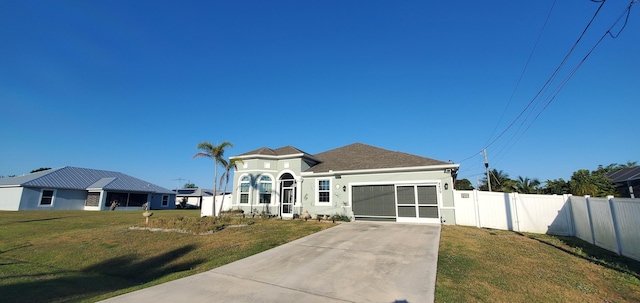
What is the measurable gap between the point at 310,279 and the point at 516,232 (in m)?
11.3

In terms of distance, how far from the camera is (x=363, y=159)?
18203 mm

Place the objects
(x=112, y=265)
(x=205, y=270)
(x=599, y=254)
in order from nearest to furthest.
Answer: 1. (x=205, y=270)
2. (x=599, y=254)
3. (x=112, y=265)

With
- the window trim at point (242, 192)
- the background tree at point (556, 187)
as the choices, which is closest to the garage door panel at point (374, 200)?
the window trim at point (242, 192)

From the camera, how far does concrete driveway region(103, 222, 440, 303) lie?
471 cm

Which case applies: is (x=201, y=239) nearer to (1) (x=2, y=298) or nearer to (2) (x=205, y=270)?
(2) (x=205, y=270)

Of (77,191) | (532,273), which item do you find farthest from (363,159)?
(77,191)

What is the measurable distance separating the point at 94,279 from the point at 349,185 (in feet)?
39.9

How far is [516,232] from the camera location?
39.6 feet

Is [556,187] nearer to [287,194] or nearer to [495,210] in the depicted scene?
[495,210]

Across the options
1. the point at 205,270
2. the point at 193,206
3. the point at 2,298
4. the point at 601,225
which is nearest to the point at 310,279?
the point at 205,270

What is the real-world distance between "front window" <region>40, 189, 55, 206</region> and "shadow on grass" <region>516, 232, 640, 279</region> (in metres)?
44.2

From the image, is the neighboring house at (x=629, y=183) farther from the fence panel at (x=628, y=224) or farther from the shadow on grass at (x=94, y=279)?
the shadow on grass at (x=94, y=279)

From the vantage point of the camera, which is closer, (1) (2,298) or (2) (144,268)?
(1) (2,298)

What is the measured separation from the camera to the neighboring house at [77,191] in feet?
93.7
